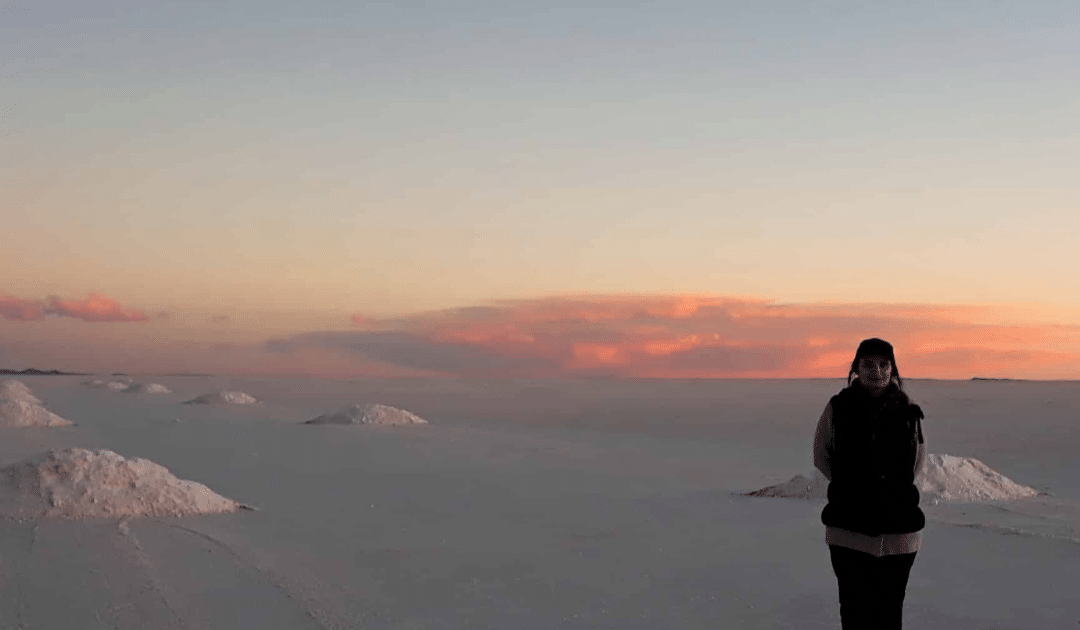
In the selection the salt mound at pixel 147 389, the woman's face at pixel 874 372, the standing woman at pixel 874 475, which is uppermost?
the woman's face at pixel 874 372

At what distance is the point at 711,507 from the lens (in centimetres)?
1284

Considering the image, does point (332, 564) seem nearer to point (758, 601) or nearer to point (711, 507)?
point (758, 601)

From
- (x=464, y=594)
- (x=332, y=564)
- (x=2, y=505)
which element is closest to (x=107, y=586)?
(x=332, y=564)

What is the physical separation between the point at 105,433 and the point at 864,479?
81.6 ft

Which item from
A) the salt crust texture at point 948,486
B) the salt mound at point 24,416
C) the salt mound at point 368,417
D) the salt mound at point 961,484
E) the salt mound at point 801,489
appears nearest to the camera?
the salt mound at point 801,489

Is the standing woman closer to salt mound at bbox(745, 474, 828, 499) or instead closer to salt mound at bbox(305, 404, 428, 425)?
salt mound at bbox(745, 474, 828, 499)

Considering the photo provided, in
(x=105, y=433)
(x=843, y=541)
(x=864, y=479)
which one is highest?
(x=864, y=479)

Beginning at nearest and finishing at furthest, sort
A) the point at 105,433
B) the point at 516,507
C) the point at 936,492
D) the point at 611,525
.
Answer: the point at 611,525
the point at 516,507
the point at 936,492
the point at 105,433

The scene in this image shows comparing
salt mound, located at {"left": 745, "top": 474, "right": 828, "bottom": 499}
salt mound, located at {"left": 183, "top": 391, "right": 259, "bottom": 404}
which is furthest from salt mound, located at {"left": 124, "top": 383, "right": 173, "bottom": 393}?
salt mound, located at {"left": 745, "top": 474, "right": 828, "bottom": 499}

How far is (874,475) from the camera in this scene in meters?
4.71

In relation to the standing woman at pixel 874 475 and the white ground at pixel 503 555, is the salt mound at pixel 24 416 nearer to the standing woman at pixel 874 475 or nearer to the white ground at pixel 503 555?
the white ground at pixel 503 555

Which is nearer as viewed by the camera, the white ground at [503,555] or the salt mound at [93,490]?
the white ground at [503,555]

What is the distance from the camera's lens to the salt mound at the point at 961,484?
44.6 ft

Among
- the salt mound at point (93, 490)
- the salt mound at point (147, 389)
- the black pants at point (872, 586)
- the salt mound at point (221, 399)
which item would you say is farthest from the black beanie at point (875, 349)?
the salt mound at point (147, 389)
